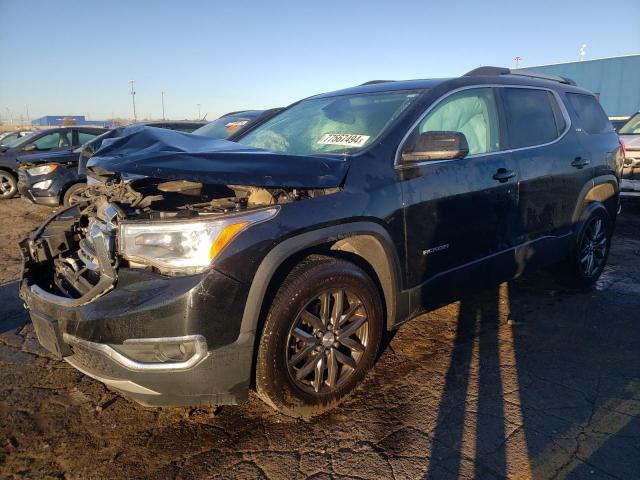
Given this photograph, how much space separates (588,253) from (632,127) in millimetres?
7007

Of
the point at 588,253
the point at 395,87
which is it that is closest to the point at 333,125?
the point at 395,87

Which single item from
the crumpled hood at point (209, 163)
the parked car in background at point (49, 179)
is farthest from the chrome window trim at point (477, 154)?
the parked car in background at point (49, 179)

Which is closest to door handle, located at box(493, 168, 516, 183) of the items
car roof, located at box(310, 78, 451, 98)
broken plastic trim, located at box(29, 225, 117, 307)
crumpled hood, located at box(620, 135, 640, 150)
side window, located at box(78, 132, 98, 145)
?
car roof, located at box(310, 78, 451, 98)

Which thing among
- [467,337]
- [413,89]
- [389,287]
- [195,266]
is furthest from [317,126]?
[467,337]

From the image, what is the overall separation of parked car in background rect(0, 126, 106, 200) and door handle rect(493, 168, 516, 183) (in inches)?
353

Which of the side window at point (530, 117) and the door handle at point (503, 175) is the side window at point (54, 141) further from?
the door handle at point (503, 175)

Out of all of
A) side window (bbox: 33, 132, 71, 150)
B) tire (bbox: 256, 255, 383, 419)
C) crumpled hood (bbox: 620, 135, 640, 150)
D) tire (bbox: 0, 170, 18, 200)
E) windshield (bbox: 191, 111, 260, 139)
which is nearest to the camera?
tire (bbox: 256, 255, 383, 419)

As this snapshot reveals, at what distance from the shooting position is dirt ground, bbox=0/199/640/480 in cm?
225

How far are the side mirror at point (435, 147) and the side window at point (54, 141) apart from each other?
31.1 ft

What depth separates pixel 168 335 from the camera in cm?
215

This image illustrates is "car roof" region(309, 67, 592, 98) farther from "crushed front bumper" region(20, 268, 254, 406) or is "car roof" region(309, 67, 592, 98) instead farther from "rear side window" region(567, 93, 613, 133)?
"crushed front bumper" region(20, 268, 254, 406)

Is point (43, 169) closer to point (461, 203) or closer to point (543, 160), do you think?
point (461, 203)

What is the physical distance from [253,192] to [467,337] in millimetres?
2081

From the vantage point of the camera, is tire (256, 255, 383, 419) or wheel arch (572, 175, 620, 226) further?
wheel arch (572, 175, 620, 226)
